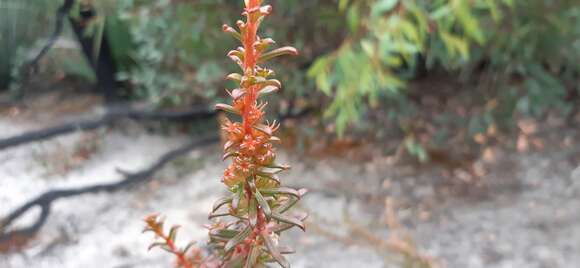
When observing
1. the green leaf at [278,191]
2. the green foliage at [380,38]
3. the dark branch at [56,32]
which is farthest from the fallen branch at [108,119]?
the green leaf at [278,191]

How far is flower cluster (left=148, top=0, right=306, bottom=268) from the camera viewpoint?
49 cm

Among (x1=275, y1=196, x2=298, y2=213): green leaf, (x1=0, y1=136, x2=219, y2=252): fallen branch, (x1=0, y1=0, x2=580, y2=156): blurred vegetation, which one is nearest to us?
(x1=275, y1=196, x2=298, y2=213): green leaf

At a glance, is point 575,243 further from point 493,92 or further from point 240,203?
point 240,203

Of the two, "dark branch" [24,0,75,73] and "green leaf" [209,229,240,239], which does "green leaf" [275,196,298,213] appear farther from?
"dark branch" [24,0,75,73]

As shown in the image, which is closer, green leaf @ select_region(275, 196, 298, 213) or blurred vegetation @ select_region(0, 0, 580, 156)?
green leaf @ select_region(275, 196, 298, 213)

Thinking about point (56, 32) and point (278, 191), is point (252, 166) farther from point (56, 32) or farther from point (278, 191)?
point (56, 32)

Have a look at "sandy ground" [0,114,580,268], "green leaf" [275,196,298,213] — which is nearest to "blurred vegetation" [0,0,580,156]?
"sandy ground" [0,114,580,268]

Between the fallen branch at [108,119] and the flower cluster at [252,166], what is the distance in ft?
2.67

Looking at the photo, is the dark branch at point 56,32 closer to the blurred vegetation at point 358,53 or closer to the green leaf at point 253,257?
the blurred vegetation at point 358,53

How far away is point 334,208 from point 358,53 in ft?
1.32

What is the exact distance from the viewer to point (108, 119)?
1.80 metres

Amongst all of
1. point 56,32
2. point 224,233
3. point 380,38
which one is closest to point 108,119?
point 56,32

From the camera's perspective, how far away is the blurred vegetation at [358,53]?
59.6 inches

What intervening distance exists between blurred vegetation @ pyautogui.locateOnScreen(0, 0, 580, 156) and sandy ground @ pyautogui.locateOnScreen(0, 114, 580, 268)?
0.17m
